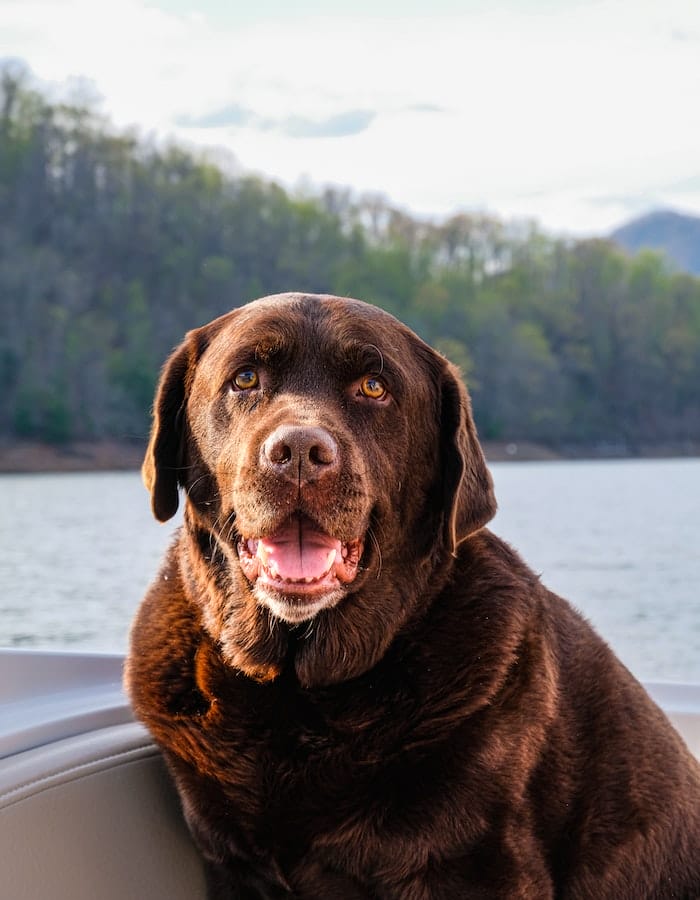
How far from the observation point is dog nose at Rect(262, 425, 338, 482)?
5.46 ft

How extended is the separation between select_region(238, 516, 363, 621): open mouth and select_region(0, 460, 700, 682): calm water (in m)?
0.91

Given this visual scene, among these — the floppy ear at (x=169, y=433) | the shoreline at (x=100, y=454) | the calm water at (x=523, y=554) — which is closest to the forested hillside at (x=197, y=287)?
the shoreline at (x=100, y=454)

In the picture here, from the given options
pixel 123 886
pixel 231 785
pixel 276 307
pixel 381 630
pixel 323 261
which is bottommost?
pixel 323 261

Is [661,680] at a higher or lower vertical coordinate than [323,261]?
higher

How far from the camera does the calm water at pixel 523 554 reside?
27.6 feet

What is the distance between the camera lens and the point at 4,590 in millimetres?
9336

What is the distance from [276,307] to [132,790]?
0.88m

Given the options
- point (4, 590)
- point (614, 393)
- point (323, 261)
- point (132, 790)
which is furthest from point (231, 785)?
point (614, 393)

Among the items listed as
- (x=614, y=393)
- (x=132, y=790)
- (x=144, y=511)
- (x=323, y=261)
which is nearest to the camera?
(x=132, y=790)

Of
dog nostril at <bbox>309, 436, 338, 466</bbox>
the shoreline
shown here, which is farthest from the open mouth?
the shoreline

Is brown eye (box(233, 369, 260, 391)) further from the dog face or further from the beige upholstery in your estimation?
the beige upholstery

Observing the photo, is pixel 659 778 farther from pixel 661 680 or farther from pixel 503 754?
pixel 661 680

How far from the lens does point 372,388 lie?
1888mm

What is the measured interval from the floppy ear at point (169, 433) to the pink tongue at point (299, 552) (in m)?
0.31
